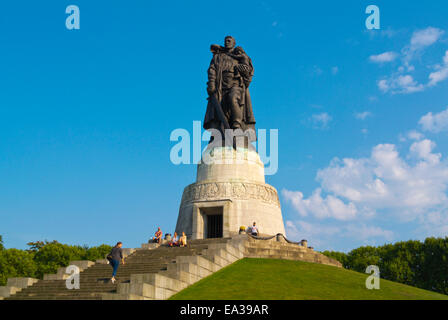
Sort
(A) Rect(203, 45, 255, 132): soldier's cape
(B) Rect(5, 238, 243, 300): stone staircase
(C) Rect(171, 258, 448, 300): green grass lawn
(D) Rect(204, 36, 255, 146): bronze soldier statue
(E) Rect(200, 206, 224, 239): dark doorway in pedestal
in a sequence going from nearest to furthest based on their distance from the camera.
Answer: (B) Rect(5, 238, 243, 300): stone staircase, (C) Rect(171, 258, 448, 300): green grass lawn, (E) Rect(200, 206, 224, 239): dark doorway in pedestal, (D) Rect(204, 36, 255, 146): bronze soldier statue, (A) Rect(203, 45, 255, 132): soldier's cape

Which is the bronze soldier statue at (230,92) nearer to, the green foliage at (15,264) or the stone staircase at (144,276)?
the stone staircase at (144,276)

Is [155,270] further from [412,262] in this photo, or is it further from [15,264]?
[412,262]

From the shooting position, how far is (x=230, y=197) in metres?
30.7

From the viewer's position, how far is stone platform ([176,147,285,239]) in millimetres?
30219

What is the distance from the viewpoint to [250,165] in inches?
1280

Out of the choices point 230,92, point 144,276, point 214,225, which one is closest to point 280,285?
point 144,276

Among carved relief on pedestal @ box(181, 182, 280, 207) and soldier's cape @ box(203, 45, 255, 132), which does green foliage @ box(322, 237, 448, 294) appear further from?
soldier's cape @ box(203, 45, 255, 132)

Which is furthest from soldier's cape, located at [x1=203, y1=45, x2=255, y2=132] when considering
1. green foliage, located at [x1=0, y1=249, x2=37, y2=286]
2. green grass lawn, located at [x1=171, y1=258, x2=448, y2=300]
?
green foliage, located at [x1=0, y1=249, x2=37, y2=286]

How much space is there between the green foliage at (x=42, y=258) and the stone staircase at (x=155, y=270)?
73.4ft

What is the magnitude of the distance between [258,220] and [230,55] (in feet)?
43.1

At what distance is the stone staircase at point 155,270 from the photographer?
16312 millimetres

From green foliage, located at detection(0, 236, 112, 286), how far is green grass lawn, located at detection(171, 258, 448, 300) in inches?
1125
